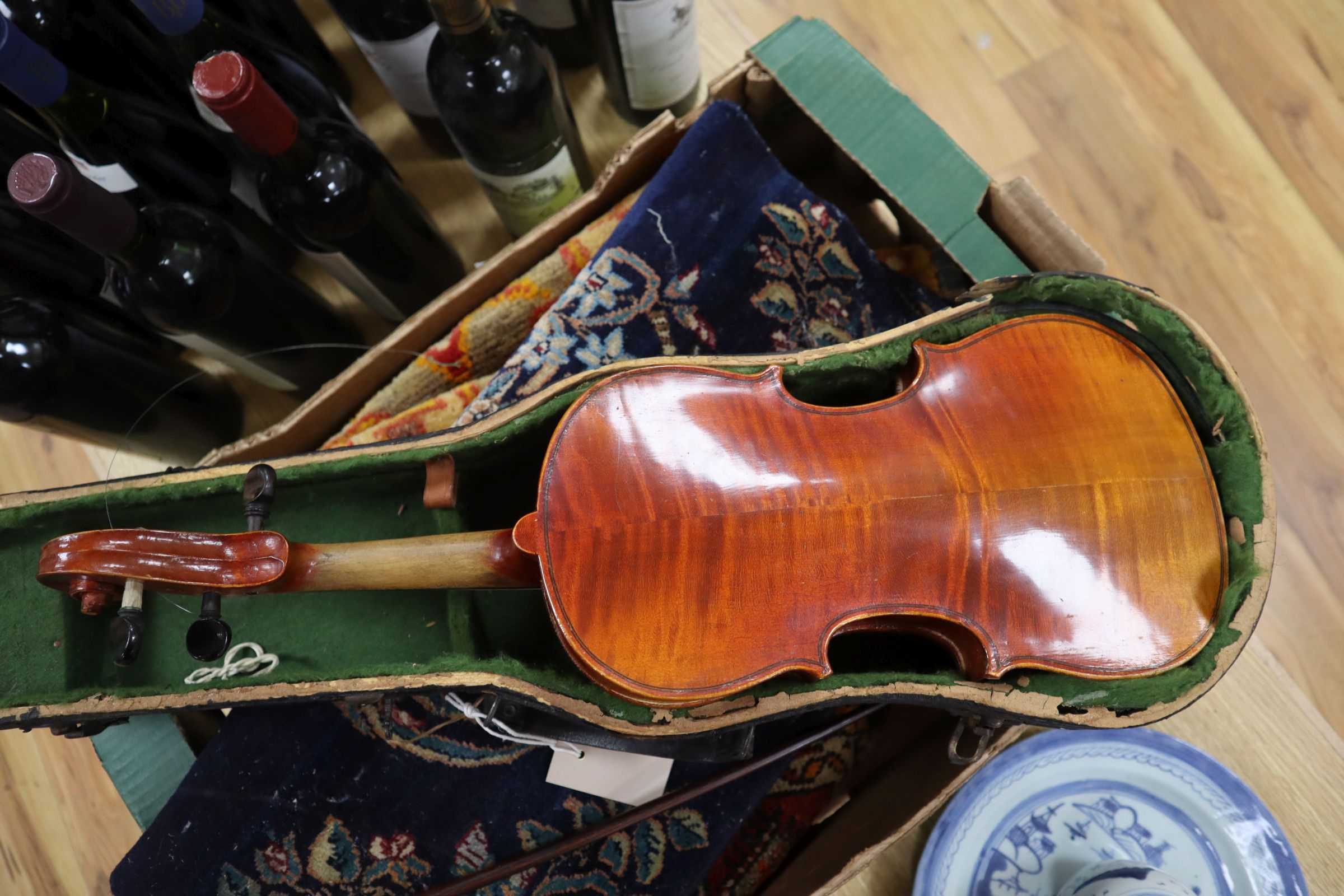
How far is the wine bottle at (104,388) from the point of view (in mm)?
767

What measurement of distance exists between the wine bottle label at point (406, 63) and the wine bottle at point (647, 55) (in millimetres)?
196

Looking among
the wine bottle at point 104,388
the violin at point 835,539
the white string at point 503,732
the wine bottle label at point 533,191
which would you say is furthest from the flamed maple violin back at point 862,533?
the wine bottle at point 104,388

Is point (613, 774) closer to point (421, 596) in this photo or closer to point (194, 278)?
point (421, 596)

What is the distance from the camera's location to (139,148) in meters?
0.88

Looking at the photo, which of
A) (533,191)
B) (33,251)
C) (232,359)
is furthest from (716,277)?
(33,251)

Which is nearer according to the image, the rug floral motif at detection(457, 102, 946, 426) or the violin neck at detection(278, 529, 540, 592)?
the violin neck at detection(278, 529, 540, 592)

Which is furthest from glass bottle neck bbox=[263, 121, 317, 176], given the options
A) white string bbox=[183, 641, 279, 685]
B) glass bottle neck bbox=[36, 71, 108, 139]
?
white string bbox=[183, 641, 279, 685]

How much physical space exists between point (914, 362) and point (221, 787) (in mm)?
864

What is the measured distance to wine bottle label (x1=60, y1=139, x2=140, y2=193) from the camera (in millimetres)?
826

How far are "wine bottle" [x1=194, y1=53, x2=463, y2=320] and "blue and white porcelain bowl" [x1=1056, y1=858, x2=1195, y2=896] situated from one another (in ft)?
3.28

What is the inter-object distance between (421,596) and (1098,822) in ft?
2.52

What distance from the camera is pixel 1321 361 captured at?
1055mm

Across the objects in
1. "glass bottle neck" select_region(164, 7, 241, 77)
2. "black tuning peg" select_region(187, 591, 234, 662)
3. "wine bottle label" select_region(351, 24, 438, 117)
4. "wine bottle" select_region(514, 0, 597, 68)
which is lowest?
"black tuning peg" select_region(187, 591, 234, 662)

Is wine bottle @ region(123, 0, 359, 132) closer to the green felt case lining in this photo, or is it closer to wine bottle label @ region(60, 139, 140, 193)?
wine bottle label @ region(60, 139, 140, 193)
